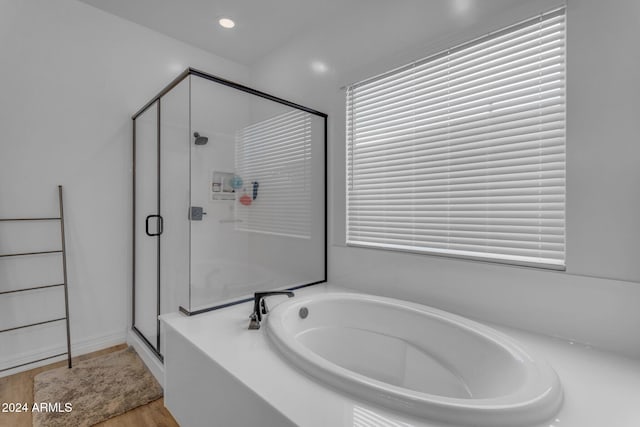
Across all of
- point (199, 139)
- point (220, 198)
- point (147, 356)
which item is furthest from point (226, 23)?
point (147, 356)

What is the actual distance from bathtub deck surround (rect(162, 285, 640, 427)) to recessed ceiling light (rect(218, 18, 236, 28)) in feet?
7.28

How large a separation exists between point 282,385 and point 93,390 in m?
1.60

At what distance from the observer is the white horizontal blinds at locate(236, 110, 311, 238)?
6.70ft

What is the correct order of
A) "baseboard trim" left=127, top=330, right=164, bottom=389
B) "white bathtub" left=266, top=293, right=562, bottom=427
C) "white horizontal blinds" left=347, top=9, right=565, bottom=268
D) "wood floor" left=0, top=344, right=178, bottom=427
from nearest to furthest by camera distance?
"white bathtub" left=266, top=293, right=562, bottom=427, "white horizontal blinds" left=347, top=9, right=565, bottom=268, "wood floor" left=0, top=344, right=178, bottom=427, "baseboard trim" left=127, top=330, right=164, bottom=389

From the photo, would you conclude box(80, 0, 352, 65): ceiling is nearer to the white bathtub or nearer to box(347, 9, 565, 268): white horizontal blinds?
box(347, 9, 565, 268): white horizontal blinds

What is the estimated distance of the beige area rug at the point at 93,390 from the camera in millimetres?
1607

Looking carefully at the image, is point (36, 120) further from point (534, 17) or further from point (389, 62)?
point (534, 17)

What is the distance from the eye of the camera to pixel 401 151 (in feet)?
6.10

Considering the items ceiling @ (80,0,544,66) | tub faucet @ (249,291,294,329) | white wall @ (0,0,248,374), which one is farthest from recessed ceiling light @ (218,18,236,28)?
tub faucet @ (249,291,294,329)

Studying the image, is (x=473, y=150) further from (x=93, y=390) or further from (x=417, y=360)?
(x=93, y=390)

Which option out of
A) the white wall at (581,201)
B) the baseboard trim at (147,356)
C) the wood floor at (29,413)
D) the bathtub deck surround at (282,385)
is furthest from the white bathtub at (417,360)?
the baseboard trim at (147,356)

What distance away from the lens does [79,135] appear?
2.24m

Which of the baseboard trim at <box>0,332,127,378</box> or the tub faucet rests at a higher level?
the tub faucet

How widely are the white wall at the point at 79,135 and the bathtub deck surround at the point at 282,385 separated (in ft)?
4.08
